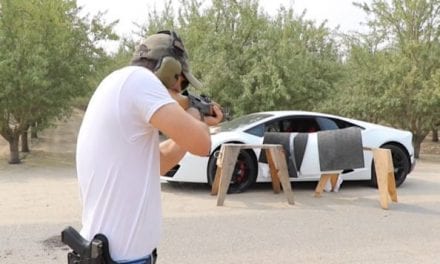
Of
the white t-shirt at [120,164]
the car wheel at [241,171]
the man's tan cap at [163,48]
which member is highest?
the man's tan cap at [163,48]

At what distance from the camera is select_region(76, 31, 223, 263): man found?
1945mm

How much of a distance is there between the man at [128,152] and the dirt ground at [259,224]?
10.5ft

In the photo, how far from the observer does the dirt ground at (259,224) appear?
538cm

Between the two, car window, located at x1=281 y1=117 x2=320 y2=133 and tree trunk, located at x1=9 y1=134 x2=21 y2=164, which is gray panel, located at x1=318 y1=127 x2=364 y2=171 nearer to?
car window, located at x1=281 y1=117 x2=320 y2=133

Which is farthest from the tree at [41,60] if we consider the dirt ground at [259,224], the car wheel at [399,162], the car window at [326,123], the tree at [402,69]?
the tree at [402,69]

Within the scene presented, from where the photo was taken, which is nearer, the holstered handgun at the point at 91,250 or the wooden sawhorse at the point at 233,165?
the holstered handgun at the point at 91,250

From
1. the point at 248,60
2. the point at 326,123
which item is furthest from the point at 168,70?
the point at 248,60

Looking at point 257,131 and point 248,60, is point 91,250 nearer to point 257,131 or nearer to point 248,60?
point 257,131

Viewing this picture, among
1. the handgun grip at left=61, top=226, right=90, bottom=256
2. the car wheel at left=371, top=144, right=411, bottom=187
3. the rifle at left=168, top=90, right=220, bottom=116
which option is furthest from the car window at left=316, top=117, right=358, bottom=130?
the handgun grip at left=61, top=226, right=90, bottom=256

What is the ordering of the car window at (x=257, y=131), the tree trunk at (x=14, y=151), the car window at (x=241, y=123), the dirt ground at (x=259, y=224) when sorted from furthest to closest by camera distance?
the tree trunk at (x=14, y=151) → the car window at (x=241, y=123) → the car window at (x=257, y=131) → the dirt ground at (x=259, y=224)

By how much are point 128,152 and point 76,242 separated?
39 centimetres

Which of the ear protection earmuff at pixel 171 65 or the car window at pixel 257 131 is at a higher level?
the ear protection earmuff at pixel 171 65

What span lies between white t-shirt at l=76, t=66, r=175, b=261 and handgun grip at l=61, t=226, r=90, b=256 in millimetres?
23

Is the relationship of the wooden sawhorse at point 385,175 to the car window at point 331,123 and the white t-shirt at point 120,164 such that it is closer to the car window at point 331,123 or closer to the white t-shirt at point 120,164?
the car window at point 331,123
